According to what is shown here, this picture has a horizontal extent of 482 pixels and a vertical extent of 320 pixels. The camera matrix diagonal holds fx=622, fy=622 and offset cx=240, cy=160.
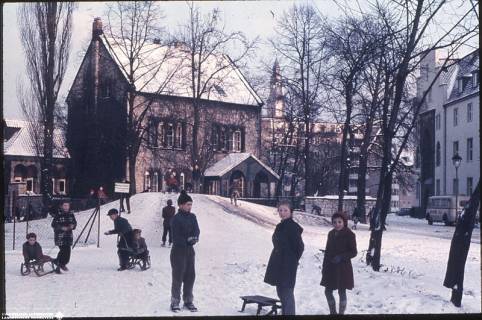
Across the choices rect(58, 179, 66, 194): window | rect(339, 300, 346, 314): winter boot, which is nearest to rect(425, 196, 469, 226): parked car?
rect(339, 300, 346, 314): winter boot

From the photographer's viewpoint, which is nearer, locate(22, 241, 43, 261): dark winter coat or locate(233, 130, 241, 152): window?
locate(22, 241, 43, 261): dark winter coat

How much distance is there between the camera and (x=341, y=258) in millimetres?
8109

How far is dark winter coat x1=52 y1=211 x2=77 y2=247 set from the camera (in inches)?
466

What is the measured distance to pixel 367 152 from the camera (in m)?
13.9

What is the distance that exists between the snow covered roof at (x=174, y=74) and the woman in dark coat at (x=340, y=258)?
634 cm

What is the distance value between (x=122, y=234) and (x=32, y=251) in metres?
1.78

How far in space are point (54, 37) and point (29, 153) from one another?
2293mm

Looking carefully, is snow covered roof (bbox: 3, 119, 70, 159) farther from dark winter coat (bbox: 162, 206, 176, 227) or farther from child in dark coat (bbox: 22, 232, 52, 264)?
dark winter coat (bbox: 162, 206, 176, 227)

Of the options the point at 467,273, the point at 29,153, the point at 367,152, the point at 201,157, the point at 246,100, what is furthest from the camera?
the point at 201,157

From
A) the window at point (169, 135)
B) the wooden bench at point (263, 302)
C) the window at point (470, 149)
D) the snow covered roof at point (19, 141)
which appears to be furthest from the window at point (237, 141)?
the wooden bench at point (263, 302)

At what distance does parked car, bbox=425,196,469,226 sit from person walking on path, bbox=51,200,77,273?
703 centimetres

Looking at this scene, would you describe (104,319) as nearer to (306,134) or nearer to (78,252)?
(78,252)

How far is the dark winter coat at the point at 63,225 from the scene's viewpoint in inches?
466

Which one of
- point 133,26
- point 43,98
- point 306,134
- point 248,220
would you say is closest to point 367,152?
point 306,134
